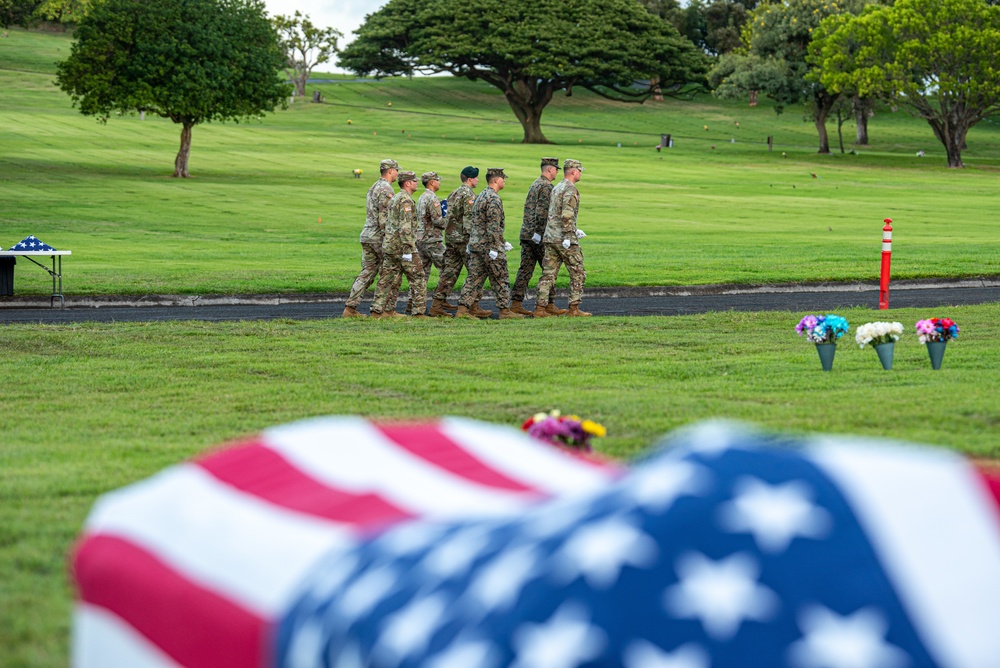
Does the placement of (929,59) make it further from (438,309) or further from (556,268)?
(438,309)

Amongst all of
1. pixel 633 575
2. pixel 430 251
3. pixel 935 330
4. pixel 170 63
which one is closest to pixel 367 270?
pixel 430 251

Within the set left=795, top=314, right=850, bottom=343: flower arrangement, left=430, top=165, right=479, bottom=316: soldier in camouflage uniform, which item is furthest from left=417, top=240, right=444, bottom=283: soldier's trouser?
left=795, top=314, right=850, bottom=343: flower arrangement

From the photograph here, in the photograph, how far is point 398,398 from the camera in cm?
1027

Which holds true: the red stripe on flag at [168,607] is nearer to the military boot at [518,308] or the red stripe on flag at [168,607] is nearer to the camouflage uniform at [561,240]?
the camouflage uniform at [561,240]

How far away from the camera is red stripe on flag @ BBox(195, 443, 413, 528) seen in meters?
2.82

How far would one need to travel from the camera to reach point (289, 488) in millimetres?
3008

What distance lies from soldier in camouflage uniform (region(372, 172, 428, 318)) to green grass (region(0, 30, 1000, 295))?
3375mm

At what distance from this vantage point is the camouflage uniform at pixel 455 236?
61.5 feet

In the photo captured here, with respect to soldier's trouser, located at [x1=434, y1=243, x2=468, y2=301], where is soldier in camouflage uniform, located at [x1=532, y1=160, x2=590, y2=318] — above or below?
above

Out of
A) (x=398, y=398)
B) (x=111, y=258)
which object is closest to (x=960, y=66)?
(x=111, y=258)

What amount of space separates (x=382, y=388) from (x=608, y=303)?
346 inches

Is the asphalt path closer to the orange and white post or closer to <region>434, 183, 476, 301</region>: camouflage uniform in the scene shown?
the orange and white post

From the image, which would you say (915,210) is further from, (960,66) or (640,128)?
(640,128)

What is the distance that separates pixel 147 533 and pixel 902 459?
171 centimetres
